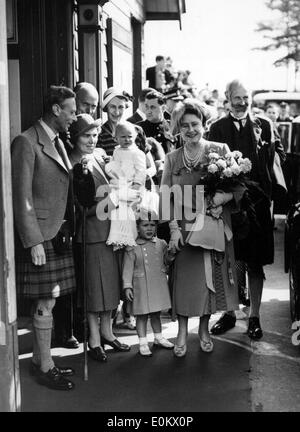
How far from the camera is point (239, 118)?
224 inches

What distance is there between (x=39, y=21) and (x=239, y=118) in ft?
6.32

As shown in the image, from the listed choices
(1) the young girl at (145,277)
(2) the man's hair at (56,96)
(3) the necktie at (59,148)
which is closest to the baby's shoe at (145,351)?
(1) the young girl at (145,277)

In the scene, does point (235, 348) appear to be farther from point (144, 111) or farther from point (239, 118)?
point (144, 111)

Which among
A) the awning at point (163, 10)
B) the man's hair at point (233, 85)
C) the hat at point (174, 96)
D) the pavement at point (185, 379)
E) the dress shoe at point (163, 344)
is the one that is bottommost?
the pavement at point (185, 379)

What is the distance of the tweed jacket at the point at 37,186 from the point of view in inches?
170

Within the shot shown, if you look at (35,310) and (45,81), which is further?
(45,81)

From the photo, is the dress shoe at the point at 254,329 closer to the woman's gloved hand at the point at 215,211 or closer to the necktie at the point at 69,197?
the woman's gloved hand at the point at 215,211

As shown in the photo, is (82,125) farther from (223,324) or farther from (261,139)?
(223,324)

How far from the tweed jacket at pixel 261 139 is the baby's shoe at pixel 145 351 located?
1.64m

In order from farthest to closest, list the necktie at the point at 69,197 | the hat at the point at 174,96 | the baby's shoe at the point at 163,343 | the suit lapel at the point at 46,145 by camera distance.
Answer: the hat at the point at 174,96 < the baby's shoe at the point at 163,343 < the necktie at the point at 69,197 < the suit lapel at the point at 46,145

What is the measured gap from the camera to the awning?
11528mm

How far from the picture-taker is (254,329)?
5.67 meters

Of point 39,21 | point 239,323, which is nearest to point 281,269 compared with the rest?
point 239,323

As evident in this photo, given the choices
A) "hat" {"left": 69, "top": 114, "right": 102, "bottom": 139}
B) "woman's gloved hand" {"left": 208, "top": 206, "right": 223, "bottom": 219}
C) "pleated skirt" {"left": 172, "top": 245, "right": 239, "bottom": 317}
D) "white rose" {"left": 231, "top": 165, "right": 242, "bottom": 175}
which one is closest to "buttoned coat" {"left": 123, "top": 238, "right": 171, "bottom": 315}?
"pleated skirt" {"left": 172, "top": 245, "right": 239, "bottom": 317}
